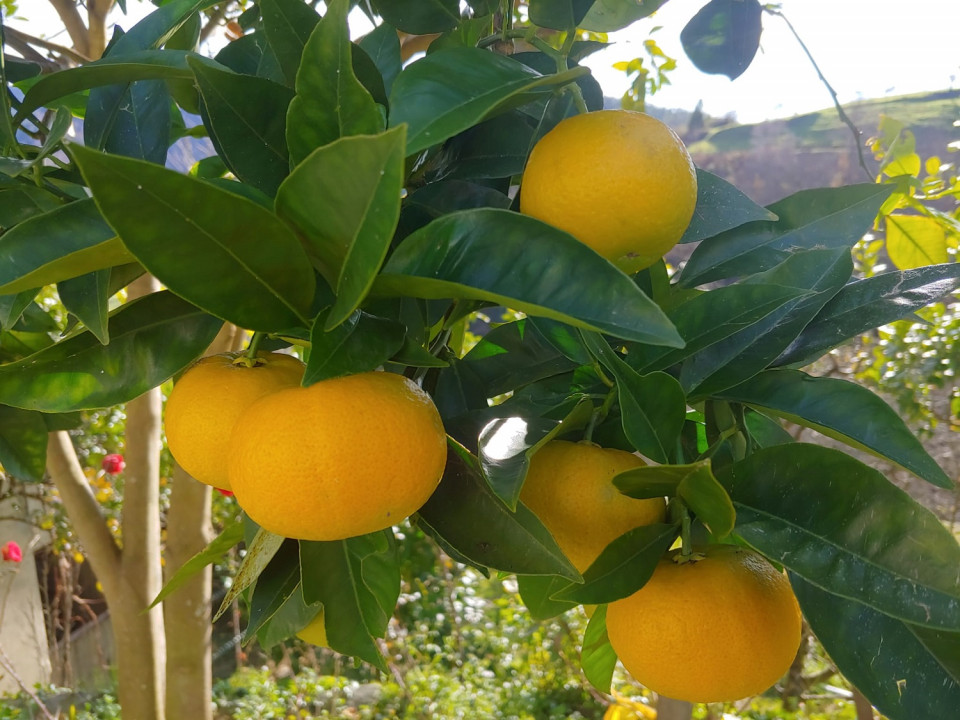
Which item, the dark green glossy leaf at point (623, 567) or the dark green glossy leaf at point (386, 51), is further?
the dark green glossy leaf at point (386, 51)

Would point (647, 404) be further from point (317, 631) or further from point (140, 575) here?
point (140, 575)

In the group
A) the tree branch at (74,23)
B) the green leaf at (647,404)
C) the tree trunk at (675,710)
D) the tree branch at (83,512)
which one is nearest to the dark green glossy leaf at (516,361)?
the green leaf at (647,404)

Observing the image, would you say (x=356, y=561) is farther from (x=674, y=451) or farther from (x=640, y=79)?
(x=640, y=79)

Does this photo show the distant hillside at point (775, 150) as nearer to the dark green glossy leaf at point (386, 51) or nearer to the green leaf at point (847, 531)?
the dark green glossy leaf at point (386, 51)

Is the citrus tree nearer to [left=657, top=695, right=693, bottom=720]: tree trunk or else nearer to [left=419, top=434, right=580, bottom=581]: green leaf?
[left=419, top=434, right=580, bottom=581]: green leaf

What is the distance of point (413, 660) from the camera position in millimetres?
3090

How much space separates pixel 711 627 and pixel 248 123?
1.14ft

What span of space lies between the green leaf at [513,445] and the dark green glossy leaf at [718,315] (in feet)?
0.15

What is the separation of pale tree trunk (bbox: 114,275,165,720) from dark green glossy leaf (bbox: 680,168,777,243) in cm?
103

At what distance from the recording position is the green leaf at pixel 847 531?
0.30 metres

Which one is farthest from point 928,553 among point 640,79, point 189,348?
point 640,79

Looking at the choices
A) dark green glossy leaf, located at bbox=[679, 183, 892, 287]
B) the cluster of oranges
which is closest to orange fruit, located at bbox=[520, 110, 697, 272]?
the cluster of oranges

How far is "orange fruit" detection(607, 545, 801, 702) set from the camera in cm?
37

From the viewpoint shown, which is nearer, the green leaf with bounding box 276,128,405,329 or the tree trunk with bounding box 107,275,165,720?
the green leaf with bounding box 276,128,405,329
